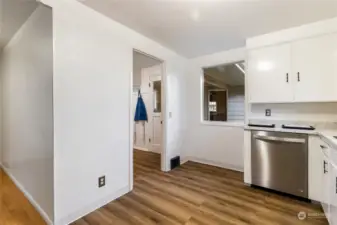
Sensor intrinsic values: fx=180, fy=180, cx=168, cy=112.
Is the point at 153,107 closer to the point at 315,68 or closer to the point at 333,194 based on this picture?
the point at 315,68

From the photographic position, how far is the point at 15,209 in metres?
2.11

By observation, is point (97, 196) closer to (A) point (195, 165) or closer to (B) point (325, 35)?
(A) point (195, 165)

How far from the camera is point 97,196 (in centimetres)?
213

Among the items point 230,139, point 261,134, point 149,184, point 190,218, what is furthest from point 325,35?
point 149,184

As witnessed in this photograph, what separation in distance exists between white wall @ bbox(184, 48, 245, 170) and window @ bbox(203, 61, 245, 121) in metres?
0.21

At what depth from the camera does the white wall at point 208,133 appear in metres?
3.47

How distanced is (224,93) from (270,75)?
1.79 metres

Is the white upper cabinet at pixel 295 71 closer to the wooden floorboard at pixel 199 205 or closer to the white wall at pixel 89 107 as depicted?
the wooden floorboard at pixel 199 205

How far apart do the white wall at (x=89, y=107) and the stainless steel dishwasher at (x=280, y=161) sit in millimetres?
1836

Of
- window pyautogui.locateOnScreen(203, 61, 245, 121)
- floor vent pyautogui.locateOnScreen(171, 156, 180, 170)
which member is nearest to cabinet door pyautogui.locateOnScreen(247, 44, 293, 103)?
window pyautogui.locateOnScreen(203, 61, 245, 121)

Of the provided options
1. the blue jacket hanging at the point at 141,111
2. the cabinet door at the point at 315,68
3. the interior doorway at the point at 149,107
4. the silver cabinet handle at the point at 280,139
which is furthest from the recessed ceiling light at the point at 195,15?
the blue jacket hanging at the point at 141,111

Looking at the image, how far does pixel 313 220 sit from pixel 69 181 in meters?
2.57

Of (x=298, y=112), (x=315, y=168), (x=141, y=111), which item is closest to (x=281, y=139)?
(x=315, y=168)

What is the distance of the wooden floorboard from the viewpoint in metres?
1.89
